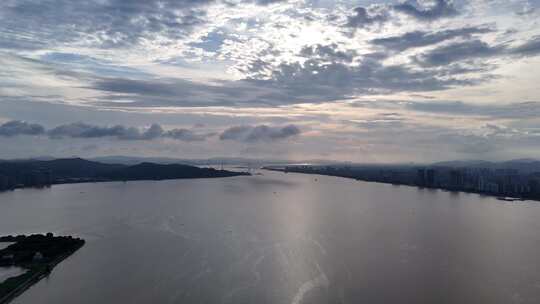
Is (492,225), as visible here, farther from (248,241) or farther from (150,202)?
(150,202)

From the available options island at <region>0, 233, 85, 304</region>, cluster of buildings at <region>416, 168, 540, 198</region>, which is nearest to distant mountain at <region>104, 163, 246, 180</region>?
cluster of buildings at <region>416, 168, 540, 198</region>

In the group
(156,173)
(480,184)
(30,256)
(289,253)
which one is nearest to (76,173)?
(156,173)

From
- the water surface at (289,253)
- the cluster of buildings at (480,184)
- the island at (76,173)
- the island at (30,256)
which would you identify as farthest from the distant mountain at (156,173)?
the island at (30,256)

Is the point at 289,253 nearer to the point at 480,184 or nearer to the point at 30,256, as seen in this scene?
the point at 30,256

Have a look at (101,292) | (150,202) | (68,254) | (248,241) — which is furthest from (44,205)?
(101,292)

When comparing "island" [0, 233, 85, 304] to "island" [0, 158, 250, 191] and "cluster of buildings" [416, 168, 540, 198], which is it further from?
"cluster of buildings" [416, 168, 540, 198]
